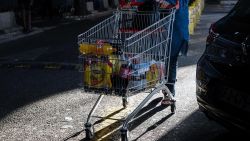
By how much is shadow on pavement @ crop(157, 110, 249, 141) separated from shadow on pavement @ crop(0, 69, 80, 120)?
227 cm

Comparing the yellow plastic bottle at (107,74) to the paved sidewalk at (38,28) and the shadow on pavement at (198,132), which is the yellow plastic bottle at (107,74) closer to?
the shadow on pavement at (198,132)

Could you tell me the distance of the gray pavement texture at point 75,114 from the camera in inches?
193

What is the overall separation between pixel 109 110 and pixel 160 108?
0.65 metres

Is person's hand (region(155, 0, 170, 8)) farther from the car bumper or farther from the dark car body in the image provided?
the car bumper

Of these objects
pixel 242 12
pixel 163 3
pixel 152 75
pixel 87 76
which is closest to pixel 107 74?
pixel 87 76

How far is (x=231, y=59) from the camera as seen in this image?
391cm

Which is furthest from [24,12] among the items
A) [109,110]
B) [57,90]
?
[109,110]

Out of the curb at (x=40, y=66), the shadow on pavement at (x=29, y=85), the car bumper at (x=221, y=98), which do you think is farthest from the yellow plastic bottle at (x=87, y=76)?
the curb at (x=40, y=66)

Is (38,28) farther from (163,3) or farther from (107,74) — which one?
(107,74)

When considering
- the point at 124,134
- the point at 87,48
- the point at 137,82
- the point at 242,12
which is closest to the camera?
the point at 242,12

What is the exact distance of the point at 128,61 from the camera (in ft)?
14.8

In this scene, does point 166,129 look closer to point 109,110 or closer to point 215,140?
point 215,140

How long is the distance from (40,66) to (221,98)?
5.54 metres

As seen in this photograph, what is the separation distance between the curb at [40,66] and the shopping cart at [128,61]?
3629 mm
